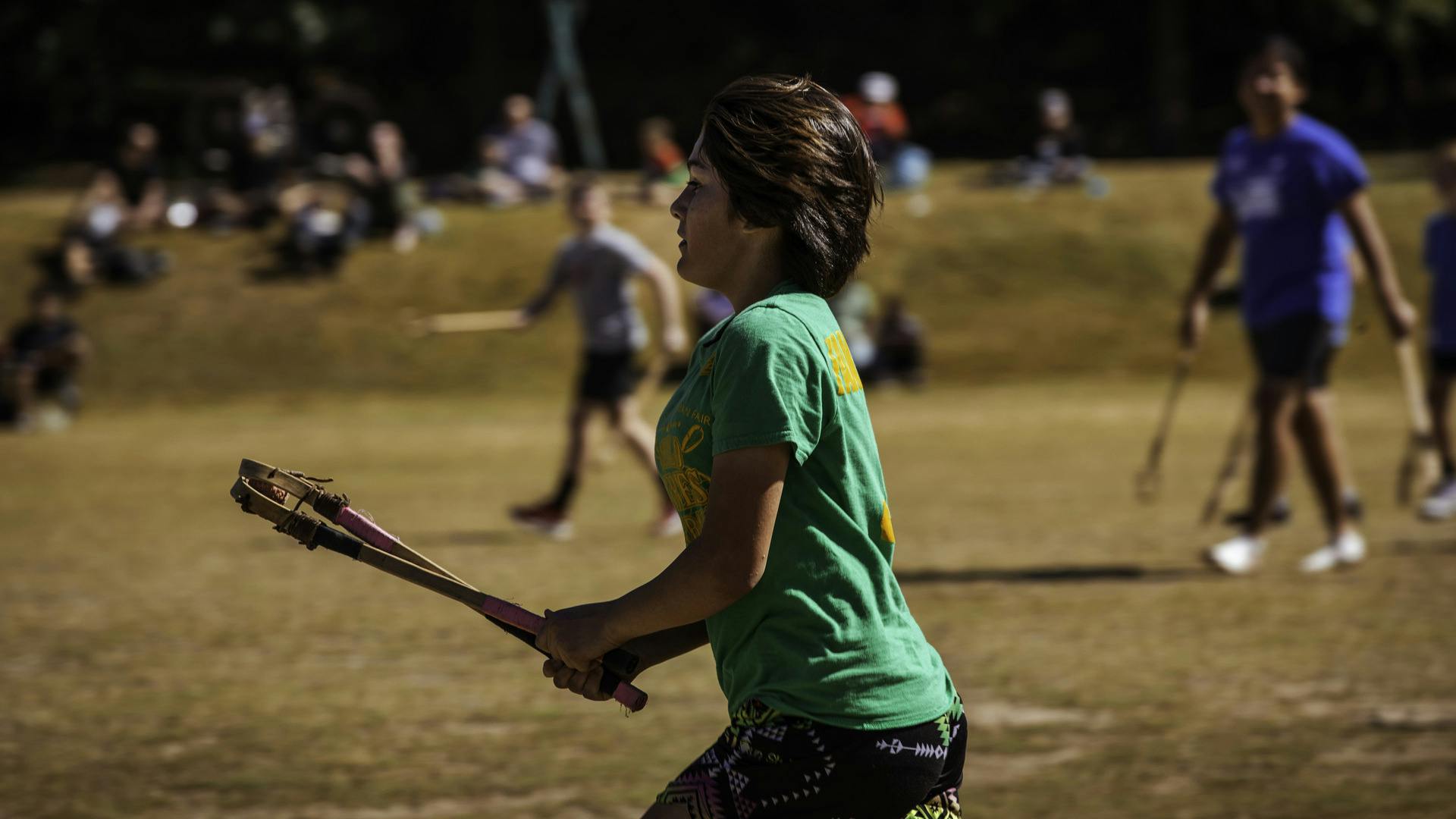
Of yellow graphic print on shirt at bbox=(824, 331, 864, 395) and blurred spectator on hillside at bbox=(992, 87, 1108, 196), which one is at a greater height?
yellow graphic print on shirt at bbox=(824, 331, 864, 395)

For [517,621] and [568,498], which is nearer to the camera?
[517,621]

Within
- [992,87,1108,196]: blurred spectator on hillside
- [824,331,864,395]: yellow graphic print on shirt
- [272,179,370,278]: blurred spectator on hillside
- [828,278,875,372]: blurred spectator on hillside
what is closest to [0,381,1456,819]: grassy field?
[824,331,864,395]: yellow graphic print on shirt

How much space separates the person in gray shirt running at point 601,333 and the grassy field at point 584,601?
38 centimetres

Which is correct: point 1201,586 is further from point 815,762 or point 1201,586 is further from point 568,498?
point 815,762

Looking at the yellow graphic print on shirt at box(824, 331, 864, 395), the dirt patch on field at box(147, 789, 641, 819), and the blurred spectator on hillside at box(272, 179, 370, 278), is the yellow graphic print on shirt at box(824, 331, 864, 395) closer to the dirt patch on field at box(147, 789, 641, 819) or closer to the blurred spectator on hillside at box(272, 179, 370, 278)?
the dirt patch on field at box(147, 789, 641, 819)

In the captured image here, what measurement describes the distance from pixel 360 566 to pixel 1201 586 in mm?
4503

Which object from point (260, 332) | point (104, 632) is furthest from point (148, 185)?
point (104, 632)

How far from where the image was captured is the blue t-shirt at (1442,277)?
35.2ft

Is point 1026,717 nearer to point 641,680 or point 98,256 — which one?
point 641,680

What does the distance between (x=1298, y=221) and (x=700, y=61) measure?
37.0 metres

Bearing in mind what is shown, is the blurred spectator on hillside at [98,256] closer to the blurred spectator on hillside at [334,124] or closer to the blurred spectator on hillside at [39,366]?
the blurred spectator on hillside at [39,366]

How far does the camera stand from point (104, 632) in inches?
294

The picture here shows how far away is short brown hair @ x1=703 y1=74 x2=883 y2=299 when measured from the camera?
250 cm

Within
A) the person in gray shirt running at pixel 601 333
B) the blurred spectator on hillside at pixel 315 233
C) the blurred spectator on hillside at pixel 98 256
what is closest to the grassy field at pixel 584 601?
the person in gray shirt running at pixel 601 333
